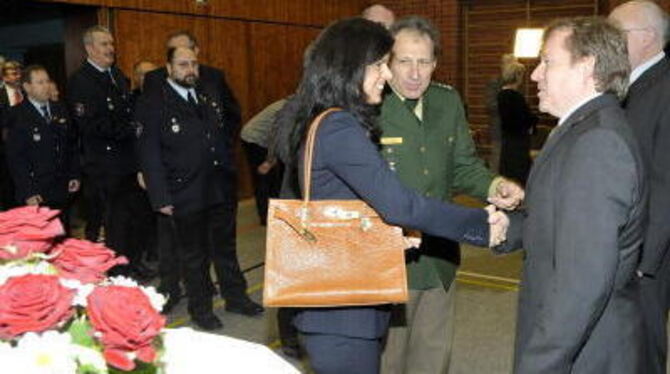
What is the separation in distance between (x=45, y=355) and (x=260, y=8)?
7.97 meters

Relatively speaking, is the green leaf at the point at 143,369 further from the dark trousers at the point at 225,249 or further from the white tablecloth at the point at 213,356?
the dark trousers at the point at 225,249

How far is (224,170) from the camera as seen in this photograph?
4.31m

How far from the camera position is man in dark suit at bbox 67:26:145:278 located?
4.65 meters

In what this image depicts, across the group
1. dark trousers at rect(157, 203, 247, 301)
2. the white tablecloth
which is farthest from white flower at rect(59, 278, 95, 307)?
dark trousers at rect(157, 203, 247, 301)

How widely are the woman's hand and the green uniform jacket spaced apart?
400 mm

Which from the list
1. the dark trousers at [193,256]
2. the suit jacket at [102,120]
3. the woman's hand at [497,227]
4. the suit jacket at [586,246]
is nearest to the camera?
the suit jacket at [586,246]

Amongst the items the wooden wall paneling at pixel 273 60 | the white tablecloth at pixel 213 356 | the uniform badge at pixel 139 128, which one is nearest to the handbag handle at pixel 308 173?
the white tablecloth at pixel 213 356

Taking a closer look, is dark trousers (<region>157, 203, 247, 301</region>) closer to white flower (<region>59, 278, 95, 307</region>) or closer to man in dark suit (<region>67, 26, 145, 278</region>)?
man in dark suit (<region>67, 26, 145, 278</region>)

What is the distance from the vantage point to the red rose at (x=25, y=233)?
111 cm

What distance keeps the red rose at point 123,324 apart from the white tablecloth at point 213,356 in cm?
29

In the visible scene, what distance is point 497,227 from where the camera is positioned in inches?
86.0

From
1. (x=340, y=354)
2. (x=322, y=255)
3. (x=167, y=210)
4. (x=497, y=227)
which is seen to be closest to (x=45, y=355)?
(x=322, y=255)

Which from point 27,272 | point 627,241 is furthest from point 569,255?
point 27,272

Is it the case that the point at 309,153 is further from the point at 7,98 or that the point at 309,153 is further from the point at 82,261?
the point at 7,98
